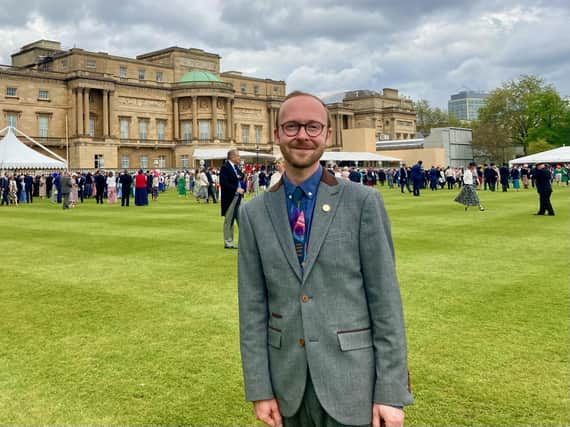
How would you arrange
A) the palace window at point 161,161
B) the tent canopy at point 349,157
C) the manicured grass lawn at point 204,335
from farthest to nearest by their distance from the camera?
the palace window at point 161,161, the tent canopy at point 349,157, the manicured grass lawn at point 204,335

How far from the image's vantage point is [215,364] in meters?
5.07

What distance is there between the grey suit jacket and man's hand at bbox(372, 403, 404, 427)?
0.03 m

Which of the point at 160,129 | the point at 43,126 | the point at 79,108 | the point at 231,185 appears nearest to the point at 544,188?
the point at 231,185

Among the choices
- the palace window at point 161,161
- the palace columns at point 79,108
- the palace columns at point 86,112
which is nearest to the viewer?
the palace columns at point 79,108

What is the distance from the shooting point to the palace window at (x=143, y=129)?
7462 cm

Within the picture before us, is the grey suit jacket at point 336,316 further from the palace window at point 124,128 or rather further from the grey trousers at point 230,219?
the palace window at point 124,128

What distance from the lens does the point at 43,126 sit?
2650 inches

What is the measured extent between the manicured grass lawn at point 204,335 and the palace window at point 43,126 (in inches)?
2369

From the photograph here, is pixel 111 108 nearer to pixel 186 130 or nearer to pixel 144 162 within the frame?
pixel 144 162

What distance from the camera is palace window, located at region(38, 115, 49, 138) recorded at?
66.8 meters

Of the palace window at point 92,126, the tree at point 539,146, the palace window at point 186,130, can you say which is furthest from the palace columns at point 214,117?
the tree at point 539,146

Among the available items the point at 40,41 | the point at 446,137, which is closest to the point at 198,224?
the point at 446,137

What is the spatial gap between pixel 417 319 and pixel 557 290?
257 centimetres

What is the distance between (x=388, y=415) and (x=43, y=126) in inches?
2852
